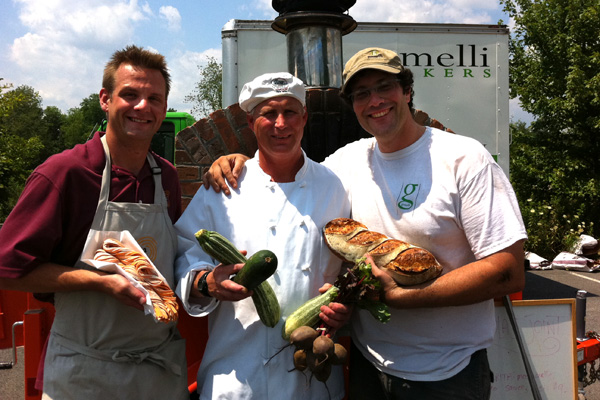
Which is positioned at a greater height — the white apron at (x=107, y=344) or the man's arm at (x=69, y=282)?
the man's arm at (x=69, y=282)

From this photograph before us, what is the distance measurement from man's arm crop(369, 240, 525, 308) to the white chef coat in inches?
15.7

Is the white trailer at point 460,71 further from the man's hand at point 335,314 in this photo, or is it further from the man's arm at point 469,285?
the man's hand at point 335,314

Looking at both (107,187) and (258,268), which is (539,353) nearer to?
(258,268)

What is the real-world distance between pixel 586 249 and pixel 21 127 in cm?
5065

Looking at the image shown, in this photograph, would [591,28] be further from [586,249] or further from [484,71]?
[484,71]

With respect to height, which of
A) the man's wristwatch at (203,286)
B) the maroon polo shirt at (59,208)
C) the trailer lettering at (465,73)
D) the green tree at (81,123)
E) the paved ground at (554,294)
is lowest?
the paved ground at (554,294)

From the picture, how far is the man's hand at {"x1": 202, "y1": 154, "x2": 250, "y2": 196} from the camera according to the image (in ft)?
8.73

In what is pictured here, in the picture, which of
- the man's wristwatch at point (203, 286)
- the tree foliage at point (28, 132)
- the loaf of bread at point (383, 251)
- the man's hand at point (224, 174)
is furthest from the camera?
the tree foliage at point (28, 132)

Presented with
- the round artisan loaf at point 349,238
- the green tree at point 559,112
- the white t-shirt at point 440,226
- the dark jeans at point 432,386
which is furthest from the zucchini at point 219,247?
the green tree at point 559,112

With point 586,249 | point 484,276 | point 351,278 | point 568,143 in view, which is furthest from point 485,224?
point 568,143

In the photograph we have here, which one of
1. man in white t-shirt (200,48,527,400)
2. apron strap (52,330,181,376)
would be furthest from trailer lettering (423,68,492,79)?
apron strap (52,330,181,376)

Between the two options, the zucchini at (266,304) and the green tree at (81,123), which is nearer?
the zucchini at (266,304)

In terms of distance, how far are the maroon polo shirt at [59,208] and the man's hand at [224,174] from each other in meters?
0.35

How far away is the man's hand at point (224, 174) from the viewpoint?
2.66m
